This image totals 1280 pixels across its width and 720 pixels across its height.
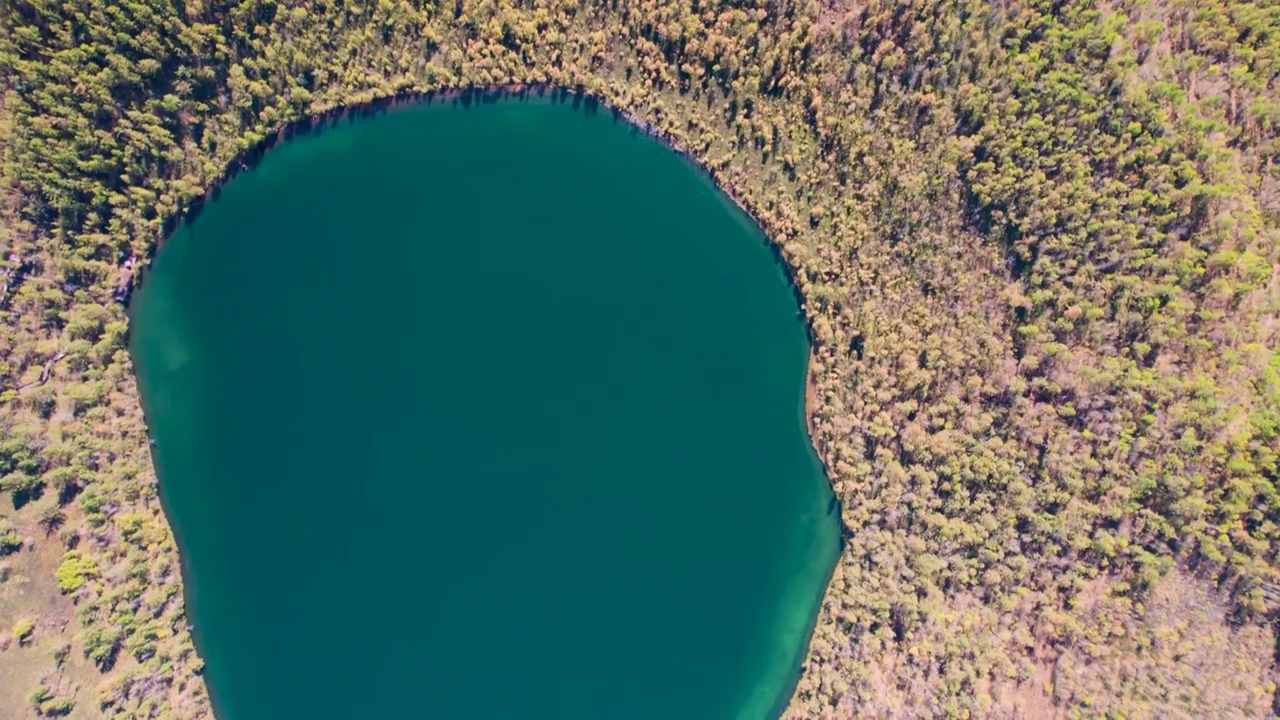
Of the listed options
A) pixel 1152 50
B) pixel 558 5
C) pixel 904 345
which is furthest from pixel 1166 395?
pixel 558 5

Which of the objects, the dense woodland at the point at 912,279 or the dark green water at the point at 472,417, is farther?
the dark green water at the point at 472,417

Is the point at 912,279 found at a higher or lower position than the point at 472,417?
higher

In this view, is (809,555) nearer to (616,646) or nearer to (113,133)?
(616,646)

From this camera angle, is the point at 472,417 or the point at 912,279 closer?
the point at 912,279
